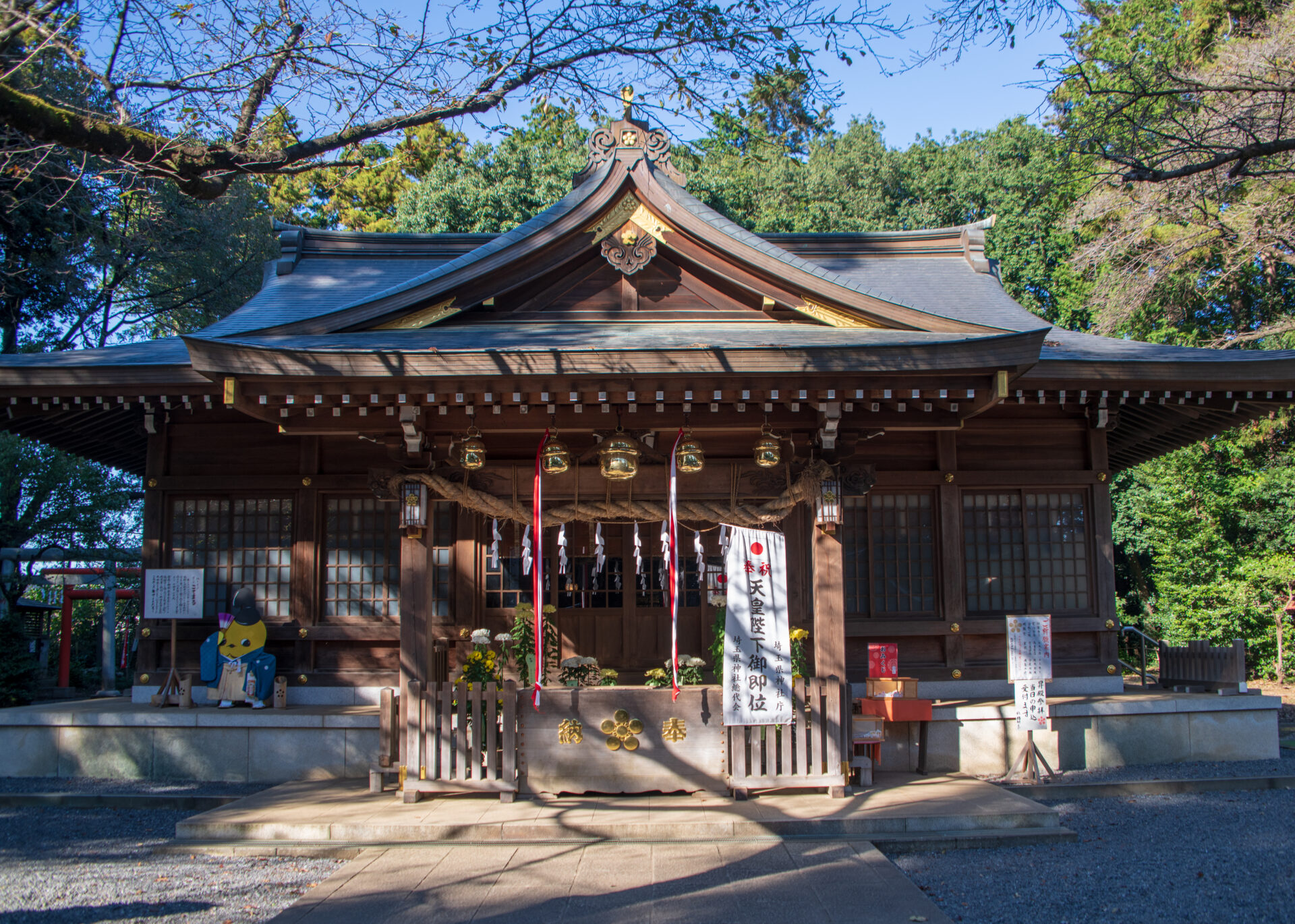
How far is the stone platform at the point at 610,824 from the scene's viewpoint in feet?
20.6

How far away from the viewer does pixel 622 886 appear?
534cm

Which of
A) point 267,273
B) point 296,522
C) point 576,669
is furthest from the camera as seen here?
point 267,273

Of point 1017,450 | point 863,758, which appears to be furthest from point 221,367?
point 1017,450

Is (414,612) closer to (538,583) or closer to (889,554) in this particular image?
(538,583)

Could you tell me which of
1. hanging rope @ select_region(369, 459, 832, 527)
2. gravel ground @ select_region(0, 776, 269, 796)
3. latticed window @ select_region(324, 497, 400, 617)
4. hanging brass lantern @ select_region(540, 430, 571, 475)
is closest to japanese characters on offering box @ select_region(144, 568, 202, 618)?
latticed window @ select_region(324, 497, 400, 617)

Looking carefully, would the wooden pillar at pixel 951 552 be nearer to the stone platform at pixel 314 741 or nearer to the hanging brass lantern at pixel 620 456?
the stone platform at pixel 314 741

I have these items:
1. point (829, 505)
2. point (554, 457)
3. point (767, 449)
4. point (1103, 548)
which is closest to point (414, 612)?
point (554, 457)

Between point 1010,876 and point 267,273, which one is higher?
point 267,273

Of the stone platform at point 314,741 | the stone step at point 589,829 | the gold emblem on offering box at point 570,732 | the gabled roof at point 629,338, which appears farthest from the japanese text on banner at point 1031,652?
the gold emblem on offering box at point 570,732

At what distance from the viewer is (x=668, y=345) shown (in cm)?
690

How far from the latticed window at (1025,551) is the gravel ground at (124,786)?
7879 mm

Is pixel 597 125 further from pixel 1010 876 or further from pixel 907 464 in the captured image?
pixel 1010 876

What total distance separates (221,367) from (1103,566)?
9099 mm

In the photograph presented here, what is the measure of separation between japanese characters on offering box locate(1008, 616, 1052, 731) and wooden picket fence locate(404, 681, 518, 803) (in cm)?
458
